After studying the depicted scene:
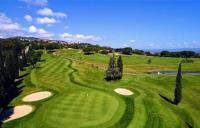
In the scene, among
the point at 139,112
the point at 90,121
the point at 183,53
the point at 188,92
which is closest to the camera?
the point at 90,121

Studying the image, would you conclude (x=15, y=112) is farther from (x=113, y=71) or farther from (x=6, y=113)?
(x=113, y=71)

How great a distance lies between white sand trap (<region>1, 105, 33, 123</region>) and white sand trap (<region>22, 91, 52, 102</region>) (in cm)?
425

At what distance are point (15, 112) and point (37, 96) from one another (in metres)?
10.2

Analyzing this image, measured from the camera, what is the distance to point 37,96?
184 ft

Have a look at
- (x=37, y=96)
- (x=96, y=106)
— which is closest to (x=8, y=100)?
(x=37, y=96)

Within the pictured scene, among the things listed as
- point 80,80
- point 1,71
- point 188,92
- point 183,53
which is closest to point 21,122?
point 1,71

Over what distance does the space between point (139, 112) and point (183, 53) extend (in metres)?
159

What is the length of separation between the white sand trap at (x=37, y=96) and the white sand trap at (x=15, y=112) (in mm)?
4249

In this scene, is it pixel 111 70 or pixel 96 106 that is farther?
pixel 111 70

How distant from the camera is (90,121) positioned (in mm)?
40531

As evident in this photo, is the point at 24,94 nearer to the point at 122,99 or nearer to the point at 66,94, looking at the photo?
the point at 66,94

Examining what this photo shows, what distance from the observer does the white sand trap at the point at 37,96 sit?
53.8m

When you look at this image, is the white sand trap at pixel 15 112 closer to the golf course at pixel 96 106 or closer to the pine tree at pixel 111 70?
the golf course at pixel 96 106

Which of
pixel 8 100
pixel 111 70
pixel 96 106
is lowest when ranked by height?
pixel 8 100
